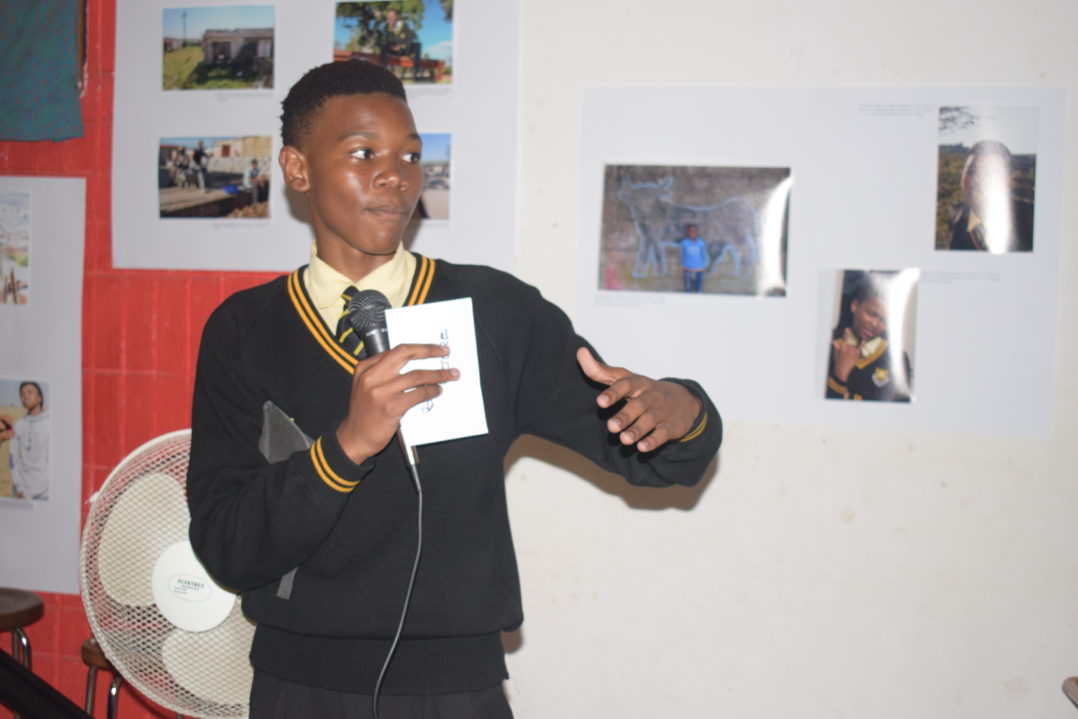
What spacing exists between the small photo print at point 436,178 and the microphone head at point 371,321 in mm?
1029

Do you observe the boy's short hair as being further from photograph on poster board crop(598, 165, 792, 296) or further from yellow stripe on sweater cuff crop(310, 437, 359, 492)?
photograph on poster board crop(598, 165, 792, 296)

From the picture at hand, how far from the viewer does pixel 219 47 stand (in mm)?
2262

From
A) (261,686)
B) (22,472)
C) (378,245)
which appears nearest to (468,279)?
(378,245)

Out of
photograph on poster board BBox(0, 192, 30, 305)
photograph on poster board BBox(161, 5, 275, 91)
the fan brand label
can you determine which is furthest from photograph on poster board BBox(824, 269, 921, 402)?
photograph on poster board BBox(0, 192, 30, 305)

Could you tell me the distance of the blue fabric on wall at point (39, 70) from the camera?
236 centimetres

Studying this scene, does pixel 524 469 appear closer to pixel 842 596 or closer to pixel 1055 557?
pixel 842 596

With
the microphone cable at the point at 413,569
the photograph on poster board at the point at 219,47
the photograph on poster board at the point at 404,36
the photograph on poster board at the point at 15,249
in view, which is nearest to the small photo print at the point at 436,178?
the photograph on poster board at the point at 404,36

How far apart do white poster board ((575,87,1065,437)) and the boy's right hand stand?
106 centimetres

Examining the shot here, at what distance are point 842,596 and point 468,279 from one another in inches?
48.9

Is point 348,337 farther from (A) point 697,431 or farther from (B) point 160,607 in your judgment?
(B) point 160,607

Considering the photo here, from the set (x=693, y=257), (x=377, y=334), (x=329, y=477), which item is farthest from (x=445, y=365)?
(x=693, y=257)

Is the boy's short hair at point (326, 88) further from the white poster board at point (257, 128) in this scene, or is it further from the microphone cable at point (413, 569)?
the white poster board at point (257, 128)

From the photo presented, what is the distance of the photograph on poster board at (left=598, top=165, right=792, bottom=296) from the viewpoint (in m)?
→ 2.04

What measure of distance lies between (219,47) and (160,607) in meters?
1.43
